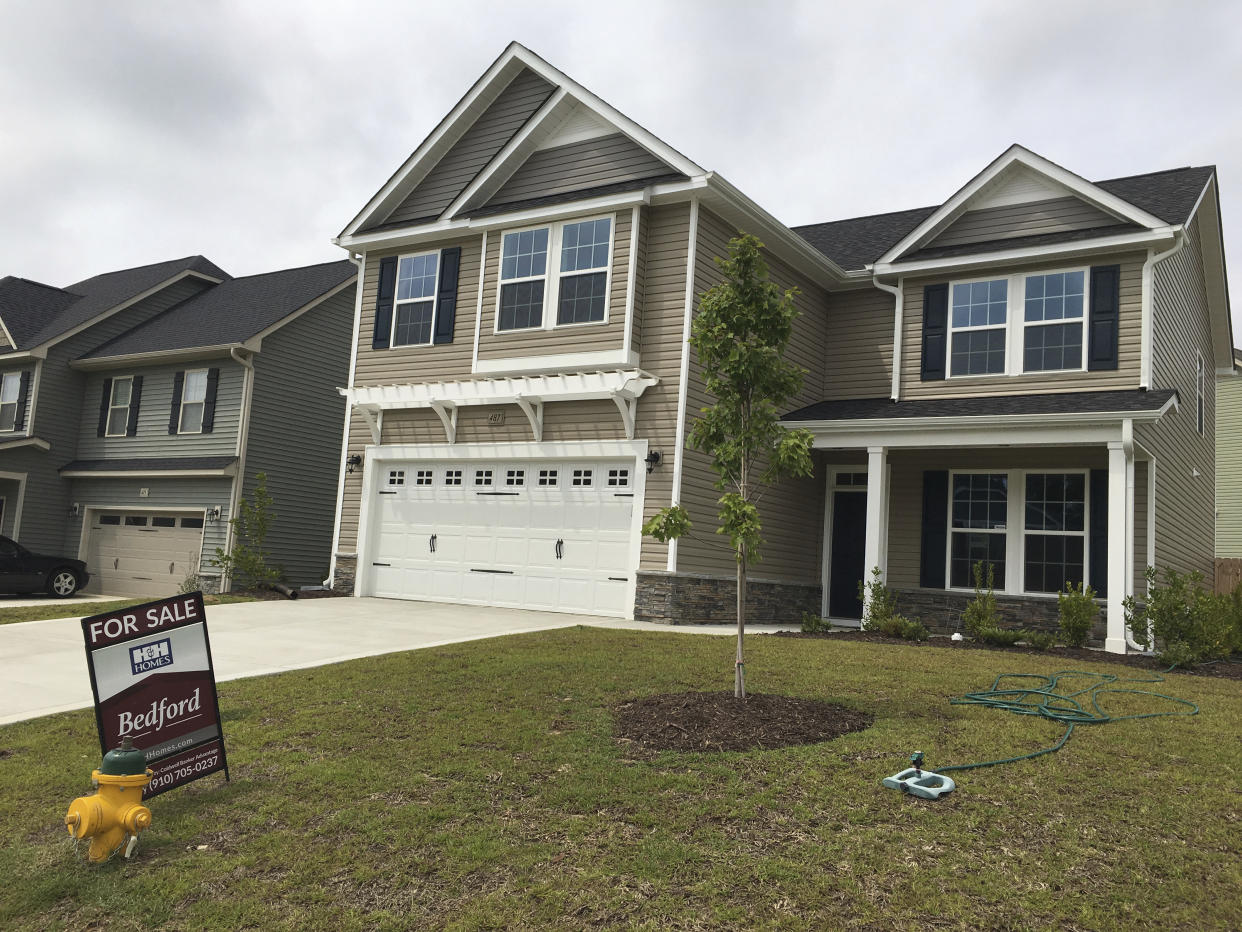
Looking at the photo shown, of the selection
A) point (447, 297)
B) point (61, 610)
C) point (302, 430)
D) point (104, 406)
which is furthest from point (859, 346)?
point (104, 406)

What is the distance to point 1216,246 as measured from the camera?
17766 millimetres

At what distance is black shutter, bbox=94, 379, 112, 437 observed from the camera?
74.2 feet

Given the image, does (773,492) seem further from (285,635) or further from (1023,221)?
(285,635)

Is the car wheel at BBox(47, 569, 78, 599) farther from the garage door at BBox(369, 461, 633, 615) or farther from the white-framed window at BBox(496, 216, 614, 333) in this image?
the white-framed window at BBox(496, 216, 614, 333)

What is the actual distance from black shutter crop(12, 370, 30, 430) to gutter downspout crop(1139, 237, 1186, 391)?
896 inches

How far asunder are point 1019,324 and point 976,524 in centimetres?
308

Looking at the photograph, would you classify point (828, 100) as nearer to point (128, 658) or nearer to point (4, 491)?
point (128, 658)

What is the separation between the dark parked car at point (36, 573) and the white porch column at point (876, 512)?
15.6 meters

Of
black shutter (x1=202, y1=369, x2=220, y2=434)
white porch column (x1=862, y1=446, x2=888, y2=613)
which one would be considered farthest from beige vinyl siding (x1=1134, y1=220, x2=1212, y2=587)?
black shutter (x1=202, y1=369, x2=220, y2=434)

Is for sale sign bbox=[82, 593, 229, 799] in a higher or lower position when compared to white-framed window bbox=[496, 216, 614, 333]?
lower

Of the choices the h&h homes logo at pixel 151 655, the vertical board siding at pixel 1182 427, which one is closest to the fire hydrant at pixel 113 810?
the h&h homes logo at pixel 151 655

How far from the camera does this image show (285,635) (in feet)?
36.6

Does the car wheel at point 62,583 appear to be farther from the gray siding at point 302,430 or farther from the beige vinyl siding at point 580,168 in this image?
the beige vinyl siding at point 580,168

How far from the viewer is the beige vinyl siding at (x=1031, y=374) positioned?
13508 millimetres
